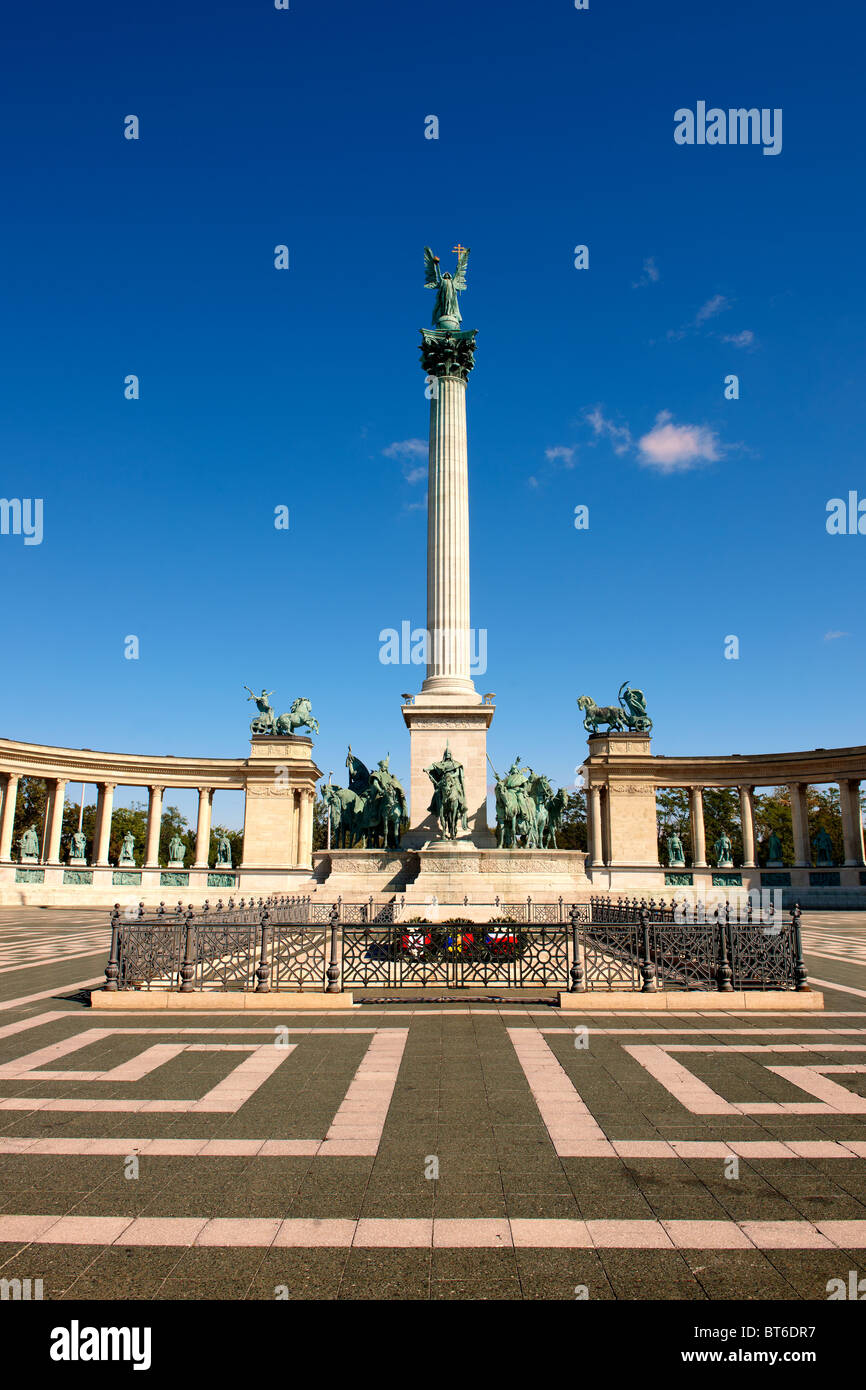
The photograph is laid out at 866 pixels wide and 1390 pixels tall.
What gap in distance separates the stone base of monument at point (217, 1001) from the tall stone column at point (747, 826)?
53545 mm

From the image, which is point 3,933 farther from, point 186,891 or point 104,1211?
point 104,1211

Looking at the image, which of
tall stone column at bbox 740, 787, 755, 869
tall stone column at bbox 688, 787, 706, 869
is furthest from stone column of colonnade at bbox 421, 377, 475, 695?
tall stone column at bbox 740, 787, 755, 869

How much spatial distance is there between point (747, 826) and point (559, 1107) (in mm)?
59429

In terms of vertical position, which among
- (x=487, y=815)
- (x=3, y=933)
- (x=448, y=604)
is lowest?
(x=3, y=933)

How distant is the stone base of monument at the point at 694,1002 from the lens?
1439 cm

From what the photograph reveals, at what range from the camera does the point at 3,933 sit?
102 ft

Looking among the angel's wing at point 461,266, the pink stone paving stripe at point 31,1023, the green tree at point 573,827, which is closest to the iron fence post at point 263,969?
the pink stone paving stripe at point 31,1023

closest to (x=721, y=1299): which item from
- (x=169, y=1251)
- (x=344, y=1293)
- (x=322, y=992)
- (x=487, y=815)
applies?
(x=344, y=1293)

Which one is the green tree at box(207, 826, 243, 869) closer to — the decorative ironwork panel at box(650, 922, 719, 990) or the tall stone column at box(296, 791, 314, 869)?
the tall stone column at box(296, 791, 314, 869)

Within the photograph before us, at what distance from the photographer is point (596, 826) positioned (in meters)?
65.8

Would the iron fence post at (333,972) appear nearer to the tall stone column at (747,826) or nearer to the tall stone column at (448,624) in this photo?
the tall stone column at (448,624)

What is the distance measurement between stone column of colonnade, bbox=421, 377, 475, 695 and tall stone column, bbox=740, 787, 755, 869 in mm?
36078

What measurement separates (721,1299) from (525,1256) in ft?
3.99

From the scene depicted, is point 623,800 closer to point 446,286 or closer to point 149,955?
point 446,286
